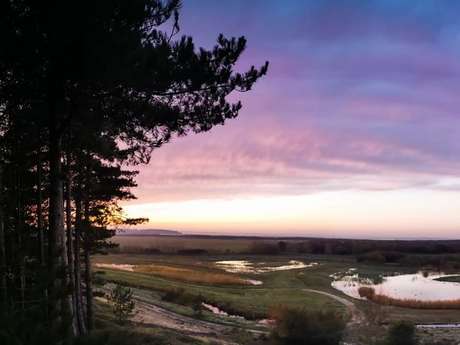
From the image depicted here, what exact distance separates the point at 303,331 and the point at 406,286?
4078cm

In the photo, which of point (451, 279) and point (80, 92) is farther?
point (451, 279)

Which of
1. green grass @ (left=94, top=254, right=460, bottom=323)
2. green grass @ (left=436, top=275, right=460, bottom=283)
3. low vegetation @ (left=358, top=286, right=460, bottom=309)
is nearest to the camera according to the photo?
green grass @ (left=94, top=254, right=460, bottom=323)

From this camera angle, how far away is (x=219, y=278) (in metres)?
71.0

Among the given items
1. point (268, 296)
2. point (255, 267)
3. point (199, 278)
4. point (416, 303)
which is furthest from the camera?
point (255, 267)

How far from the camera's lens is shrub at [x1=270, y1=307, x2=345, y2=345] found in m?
32.6

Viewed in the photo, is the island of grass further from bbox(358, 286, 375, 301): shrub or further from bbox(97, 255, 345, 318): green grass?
bbox(358, 286, 375, 301): shrub

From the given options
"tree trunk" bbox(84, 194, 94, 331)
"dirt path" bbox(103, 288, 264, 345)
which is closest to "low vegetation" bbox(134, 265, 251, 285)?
"dirt path" bbox(103, 288, 264, 345)

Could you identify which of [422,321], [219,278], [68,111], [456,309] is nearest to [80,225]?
[68,111]

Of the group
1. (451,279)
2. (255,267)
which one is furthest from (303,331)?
(255,267)

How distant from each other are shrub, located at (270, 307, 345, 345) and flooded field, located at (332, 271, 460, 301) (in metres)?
25.2

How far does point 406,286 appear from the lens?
227 ft

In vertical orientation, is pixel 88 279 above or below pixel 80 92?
below

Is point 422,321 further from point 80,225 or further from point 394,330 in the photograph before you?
point 80,225

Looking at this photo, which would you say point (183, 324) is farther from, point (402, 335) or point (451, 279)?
point (451, 279)
